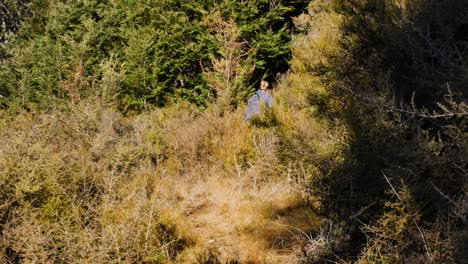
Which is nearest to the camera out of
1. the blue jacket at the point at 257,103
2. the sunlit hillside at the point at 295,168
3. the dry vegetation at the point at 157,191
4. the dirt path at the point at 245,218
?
the sunlit hillside at the point at 295,168

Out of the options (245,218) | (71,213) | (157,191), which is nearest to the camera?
(71,213)

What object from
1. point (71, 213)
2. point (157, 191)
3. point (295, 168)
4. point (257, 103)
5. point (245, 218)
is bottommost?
point (245, 218)

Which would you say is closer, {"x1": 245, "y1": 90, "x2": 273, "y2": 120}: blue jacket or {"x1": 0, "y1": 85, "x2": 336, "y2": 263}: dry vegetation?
{"x1": 0, "y1": 85, "x2": 336, "y2": 263}: dry vegetation

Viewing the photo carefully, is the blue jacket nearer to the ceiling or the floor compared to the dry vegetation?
nearer to the ceiling

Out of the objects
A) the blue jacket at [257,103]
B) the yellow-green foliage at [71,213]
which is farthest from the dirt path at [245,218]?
the blue jacket at [257,103]

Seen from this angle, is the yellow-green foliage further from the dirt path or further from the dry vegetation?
the dirt path

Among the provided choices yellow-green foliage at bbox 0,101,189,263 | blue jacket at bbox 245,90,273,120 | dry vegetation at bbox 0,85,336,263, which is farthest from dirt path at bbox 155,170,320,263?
blue jacket at bbox 245,90,273,120

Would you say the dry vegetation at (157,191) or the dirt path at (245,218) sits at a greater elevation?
the dry vegetation at (157,191)

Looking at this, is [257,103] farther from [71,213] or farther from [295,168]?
[71,213]

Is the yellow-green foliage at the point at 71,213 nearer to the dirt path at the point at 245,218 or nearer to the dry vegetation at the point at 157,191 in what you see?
the dry vegetation at the point at 157,191

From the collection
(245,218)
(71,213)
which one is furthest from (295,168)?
(71,213)

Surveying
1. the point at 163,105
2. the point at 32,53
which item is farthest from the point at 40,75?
the point at 163,105

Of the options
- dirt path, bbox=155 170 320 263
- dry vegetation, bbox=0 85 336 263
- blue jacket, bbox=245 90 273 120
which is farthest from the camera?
blue jacket, bbox=245 90 273 120

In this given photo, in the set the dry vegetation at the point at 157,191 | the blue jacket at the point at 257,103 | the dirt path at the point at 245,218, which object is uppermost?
the blue jacket at the point at 257,103
